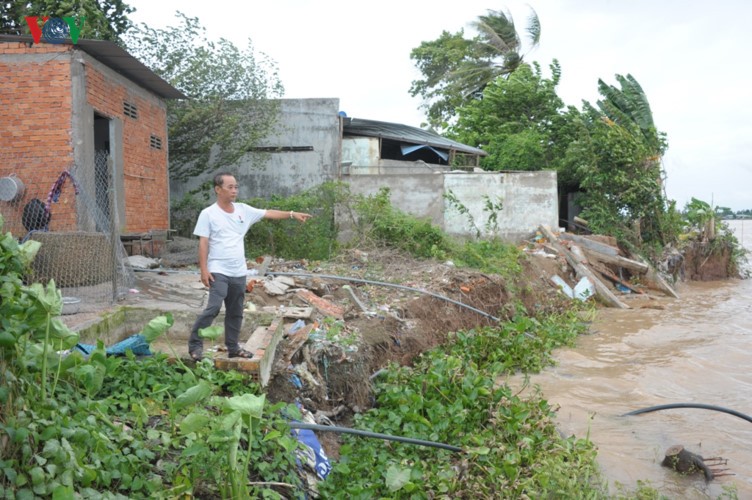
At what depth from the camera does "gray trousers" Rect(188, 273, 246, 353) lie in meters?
4.28

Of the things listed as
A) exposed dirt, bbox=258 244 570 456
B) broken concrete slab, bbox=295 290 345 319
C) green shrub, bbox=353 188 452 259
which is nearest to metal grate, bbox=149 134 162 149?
exposed dirt, bbox=258 244 570 456

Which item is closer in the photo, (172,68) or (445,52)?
(172,68)

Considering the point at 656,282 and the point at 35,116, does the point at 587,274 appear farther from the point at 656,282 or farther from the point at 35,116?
the point at 35,116

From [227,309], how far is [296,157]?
42.8 ft

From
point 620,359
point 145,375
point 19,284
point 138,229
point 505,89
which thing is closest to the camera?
point 19,284

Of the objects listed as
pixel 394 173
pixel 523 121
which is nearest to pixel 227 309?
pixel 394 173

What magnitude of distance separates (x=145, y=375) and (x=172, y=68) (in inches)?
514

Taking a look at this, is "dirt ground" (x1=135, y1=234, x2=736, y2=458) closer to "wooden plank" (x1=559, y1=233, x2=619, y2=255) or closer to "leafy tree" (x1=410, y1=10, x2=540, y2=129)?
"wooden plank" (x1=559, y1=233, x2=619, y2=255)

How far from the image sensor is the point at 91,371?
3014mm

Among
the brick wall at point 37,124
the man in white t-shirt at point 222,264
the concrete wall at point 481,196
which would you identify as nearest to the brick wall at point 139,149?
the brick wall at point 37,124

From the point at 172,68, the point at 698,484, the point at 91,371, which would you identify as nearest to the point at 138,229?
the point at 172,68

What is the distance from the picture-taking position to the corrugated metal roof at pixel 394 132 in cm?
1788

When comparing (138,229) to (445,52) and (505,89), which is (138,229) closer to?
(505,89)

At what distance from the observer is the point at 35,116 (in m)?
9.02
